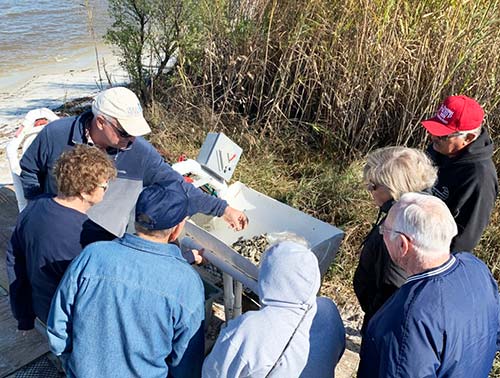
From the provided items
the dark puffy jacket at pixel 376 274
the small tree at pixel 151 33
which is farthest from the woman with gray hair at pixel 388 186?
the small tree at pixel 151 33

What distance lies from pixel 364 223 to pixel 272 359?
2.20 metres

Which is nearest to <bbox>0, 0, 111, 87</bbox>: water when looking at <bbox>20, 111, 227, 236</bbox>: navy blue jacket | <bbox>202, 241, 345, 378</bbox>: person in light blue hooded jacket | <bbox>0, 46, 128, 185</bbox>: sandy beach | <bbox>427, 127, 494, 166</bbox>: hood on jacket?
<bbox>0, 46, 128, 185</bbox>: sandy beach

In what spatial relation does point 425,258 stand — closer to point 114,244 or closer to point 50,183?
point 114,244

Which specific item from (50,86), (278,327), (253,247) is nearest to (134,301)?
(278,327)

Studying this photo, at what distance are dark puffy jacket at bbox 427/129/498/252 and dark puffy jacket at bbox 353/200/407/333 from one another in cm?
49

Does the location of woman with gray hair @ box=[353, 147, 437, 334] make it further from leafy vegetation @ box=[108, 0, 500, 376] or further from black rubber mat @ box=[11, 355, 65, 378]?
black rubber mat @ box=[11, 355, 65, 378]

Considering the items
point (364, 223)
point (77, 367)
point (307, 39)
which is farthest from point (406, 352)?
point (307, 39)

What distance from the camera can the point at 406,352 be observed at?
1.43 m

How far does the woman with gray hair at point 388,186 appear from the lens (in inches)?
77.1

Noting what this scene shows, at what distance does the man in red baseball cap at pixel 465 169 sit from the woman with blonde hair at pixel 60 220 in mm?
1598

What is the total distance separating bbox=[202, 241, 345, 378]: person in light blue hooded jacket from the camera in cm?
151

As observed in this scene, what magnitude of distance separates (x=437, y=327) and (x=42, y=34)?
475 inches

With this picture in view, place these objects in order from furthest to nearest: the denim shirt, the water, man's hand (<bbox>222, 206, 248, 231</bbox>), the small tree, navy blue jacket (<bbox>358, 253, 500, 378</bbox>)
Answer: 1. the water
2. the small tree
3. man's hand (<bbox>222, 206, 248, 231</bbox>)
4. the denim shirt
5. navy blue jacket (<bbox>358, 253, 500, 378</bbox>)

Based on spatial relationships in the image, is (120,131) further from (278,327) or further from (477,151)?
(477,151)
